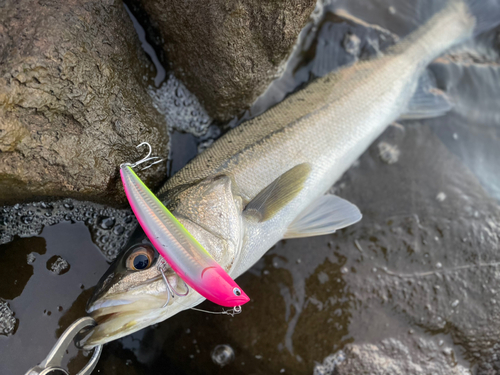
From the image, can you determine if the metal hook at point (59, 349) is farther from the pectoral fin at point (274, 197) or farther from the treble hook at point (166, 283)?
the pectoral fin at point (274, 197)

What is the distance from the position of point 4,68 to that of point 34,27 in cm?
31

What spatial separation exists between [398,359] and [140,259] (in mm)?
2265

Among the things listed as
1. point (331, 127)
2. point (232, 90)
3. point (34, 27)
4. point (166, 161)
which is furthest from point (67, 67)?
point (331, 127)

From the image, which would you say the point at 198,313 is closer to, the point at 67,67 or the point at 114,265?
the point at 114,265

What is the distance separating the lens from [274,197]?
218cm

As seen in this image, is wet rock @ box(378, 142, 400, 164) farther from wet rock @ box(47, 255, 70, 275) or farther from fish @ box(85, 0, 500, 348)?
wet rock @ box(47, 255, 70, 275)

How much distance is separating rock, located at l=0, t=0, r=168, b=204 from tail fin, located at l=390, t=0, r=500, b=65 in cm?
247

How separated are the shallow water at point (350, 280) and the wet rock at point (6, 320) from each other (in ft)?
0.09

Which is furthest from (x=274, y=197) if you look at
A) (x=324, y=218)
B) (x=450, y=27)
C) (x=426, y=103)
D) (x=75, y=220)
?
(x=450, y=27)

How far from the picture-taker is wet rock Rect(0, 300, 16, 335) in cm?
212

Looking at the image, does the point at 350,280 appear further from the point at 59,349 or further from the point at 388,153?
the point at 59,349

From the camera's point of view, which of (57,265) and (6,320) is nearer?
(6,320)

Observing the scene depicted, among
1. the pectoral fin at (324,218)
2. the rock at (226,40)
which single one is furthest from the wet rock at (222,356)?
the rock at (226,40)

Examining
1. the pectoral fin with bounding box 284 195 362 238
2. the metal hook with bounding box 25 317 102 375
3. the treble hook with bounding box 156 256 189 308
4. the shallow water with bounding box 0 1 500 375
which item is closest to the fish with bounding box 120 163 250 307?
the treble hook with bounding box 156 256 189 308
